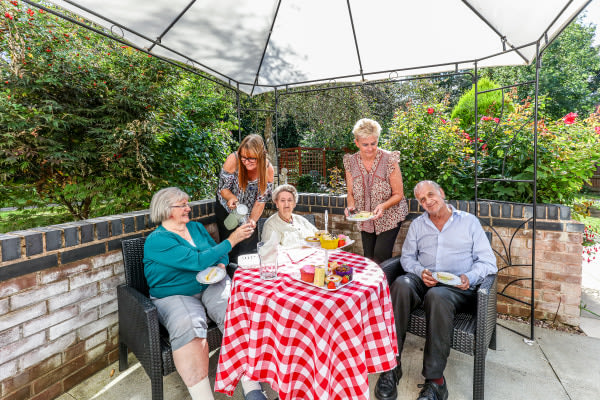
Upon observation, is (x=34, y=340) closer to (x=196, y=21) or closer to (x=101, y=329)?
(x=101, y=329)

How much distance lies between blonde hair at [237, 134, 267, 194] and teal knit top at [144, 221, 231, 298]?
777mm

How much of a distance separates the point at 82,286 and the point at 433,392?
86.4 inches

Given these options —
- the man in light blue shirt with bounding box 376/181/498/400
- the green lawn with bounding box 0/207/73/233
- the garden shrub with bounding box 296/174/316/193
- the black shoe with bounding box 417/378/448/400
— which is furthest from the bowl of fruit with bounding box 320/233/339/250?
the garden shrub with bounding box 296/174/316/193

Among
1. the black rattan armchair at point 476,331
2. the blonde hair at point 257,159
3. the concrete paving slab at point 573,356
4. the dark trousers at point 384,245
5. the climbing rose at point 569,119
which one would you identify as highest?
the climbing rose at point 569,119

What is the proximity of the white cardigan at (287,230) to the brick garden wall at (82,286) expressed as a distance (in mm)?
896

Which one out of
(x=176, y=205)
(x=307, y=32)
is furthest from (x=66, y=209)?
(x=307, y=32)

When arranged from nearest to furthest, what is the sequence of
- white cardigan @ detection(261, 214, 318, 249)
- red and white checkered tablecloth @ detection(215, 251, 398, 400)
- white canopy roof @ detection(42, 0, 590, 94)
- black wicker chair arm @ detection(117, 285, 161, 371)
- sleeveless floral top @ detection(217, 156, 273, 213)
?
red and white checkered tablecloth @ detection(215, 251, 398, 400) → black wicker chair arm @ detection(117, 285, 161, 371) → white canopy roof @ detection(42, 0, 590, 94) → white cardigan @ detection(261, 214, 318, 249) → sleeveless floral top @ detection(217, 156, 273, 213)

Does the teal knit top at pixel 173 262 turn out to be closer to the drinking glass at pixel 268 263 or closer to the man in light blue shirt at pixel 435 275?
the drinking glass at pixel 268 263

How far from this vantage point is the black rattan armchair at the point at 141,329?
1.62 metres

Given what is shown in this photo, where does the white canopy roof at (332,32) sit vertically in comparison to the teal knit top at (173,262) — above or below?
above

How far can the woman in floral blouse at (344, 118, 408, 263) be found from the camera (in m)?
2.50

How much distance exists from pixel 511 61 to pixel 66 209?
527 cm

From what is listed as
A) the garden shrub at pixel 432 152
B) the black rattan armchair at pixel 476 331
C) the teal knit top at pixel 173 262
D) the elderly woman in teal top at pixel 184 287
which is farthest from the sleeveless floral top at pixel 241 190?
the garden shrub at pixel 432 152

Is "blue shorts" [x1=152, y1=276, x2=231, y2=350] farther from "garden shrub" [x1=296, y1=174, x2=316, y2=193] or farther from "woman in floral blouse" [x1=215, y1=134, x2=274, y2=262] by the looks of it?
"garden shrub" [x1=296, y1=174, x2=316, y2=193]
